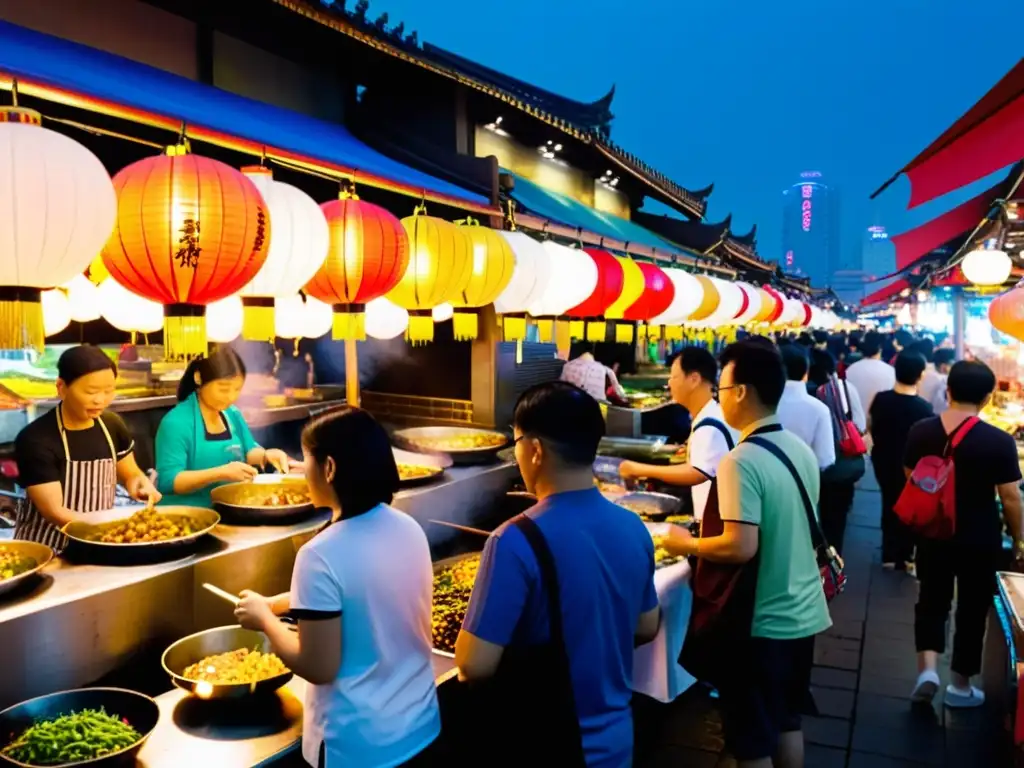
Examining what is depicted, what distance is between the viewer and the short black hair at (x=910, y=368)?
839 cm

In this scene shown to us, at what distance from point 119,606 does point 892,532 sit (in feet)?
28.7

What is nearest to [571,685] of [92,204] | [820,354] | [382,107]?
[92,204]

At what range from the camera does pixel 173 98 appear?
614cm

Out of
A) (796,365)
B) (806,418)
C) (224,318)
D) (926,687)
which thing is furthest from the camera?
(796,365)

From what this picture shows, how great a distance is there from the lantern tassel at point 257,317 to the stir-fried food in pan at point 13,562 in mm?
1527

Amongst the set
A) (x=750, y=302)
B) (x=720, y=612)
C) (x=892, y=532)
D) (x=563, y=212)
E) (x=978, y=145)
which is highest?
(x=563, y=212)

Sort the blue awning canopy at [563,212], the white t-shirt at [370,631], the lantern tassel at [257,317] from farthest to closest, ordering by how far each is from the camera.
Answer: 1. the blue awning canopy at [563,212]
2. the lantern tassel at [257,317]
3. the white t-shirt at [370,631]

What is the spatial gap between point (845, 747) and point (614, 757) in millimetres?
3514

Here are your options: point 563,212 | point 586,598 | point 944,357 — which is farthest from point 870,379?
point 586,598

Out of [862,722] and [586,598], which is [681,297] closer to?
[862,722]

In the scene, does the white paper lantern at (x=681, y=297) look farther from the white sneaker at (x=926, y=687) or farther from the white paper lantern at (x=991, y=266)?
the white sneaker at (x=926, y=687)

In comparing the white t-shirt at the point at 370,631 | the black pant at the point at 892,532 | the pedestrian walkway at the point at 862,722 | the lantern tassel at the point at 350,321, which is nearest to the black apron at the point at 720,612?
the pedestrian walkway at the point at 862,722

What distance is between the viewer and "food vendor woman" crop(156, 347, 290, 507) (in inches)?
196

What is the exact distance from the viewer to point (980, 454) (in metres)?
5.48
